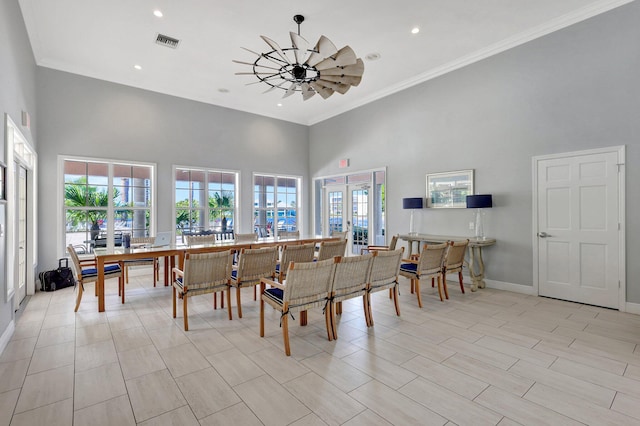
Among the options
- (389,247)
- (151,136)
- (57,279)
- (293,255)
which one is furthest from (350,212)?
(57,279)

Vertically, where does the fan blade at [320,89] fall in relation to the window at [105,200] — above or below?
above

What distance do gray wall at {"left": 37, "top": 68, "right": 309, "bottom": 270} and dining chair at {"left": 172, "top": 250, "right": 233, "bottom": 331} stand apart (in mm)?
3739

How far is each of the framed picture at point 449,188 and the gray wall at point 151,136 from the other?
3.95 metres

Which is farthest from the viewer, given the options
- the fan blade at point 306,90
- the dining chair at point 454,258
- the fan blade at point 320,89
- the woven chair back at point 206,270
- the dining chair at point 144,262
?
the dining chair at point 144,262

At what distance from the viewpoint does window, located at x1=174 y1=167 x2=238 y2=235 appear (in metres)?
7.01

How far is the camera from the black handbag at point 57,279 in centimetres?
509

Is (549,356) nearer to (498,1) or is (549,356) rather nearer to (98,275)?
(498,1)

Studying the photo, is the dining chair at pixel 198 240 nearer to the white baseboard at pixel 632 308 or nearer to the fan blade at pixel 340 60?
the fan blade at pixel 340 60

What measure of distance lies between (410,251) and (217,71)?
493 centimetres

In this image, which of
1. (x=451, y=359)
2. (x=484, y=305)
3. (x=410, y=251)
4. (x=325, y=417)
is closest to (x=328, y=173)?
(x=410, y=251)

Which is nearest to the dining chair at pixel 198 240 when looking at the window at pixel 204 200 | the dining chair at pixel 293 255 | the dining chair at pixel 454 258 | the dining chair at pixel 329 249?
the window at pixel 204 200

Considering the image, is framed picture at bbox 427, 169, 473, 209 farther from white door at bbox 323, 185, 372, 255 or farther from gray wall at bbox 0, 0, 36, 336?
gray wall at bbox 0, 0, 36, 336

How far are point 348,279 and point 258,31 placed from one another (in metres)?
3.75

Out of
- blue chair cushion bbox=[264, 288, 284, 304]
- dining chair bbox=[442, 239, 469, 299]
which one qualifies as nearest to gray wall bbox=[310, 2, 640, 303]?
dining chair bbox=[442, 239, 469, 299]
